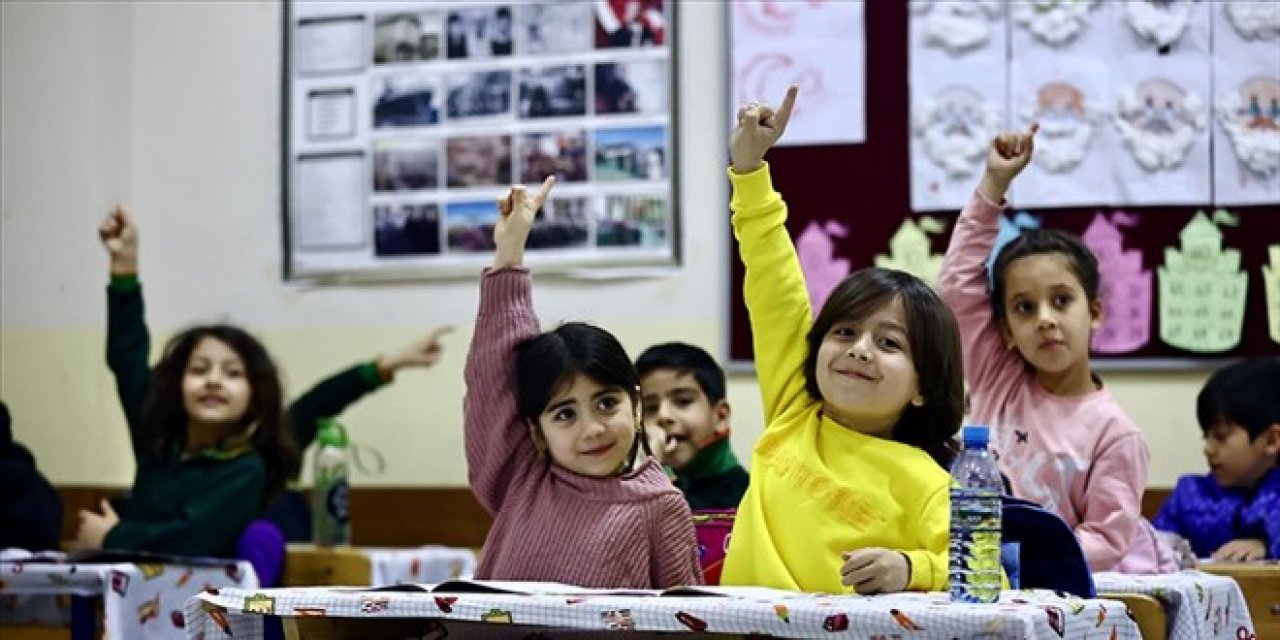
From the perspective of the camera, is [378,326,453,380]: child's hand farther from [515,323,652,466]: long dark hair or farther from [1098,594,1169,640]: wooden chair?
[1098,594,1169,640]: wooden chair

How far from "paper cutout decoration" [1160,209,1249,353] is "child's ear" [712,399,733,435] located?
1206 millimetres

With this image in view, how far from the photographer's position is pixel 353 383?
165 inches

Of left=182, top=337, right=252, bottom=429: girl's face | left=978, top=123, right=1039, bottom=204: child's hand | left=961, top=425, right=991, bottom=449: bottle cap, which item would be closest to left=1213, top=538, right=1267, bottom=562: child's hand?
left=978, top=123, right=1039, bottom=204: child's hand

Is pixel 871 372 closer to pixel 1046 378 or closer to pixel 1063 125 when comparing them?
pixel 1046 378

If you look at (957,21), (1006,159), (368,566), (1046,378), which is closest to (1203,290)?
(957,21)

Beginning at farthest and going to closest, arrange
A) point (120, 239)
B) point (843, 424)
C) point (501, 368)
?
point (120, 239) → point (501, 368) → point (843, 424)

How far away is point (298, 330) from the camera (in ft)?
14.7

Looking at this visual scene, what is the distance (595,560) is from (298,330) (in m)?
2.38

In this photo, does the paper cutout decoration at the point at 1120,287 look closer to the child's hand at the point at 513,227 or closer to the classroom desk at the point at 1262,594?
the classroom desk at the point at 1262,594

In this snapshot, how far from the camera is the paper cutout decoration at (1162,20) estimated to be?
3867mm

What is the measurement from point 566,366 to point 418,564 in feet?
5.75

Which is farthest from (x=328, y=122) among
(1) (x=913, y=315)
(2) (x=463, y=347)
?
(1) (x=913, y=315)

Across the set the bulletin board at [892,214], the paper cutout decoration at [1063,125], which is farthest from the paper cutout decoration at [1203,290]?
the paper cutout decoration at [1063,125]

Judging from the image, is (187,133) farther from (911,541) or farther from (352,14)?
(911,541)
